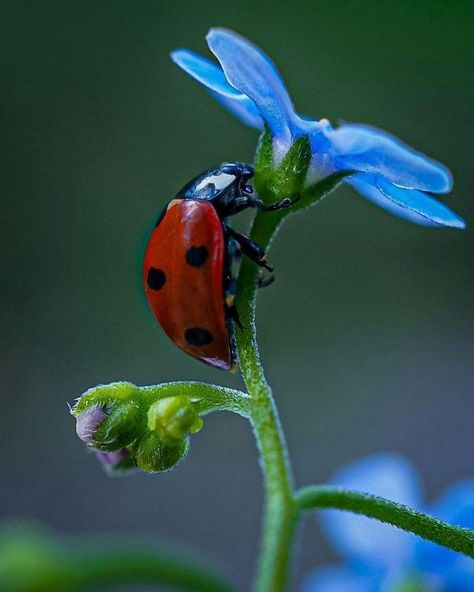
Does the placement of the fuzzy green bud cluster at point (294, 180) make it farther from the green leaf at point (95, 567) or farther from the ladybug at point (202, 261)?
the green leaf at point (95, 567)

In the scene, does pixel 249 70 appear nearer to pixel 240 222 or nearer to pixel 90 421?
pixel 90 421

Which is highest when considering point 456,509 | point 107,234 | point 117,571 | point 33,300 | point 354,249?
point 354,249

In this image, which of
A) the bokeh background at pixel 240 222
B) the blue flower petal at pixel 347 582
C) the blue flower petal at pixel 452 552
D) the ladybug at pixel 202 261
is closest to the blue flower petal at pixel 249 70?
the ladybug at pixel 202 261

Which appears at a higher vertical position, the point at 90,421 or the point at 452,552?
the point at 452,552

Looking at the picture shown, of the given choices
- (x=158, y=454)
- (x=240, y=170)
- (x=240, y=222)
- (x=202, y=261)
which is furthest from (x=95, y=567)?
(x=240, y=222)

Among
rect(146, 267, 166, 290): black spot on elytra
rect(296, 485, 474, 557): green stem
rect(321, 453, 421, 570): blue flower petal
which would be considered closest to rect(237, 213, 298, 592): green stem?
rect(296, 485, 474, 557): green stem

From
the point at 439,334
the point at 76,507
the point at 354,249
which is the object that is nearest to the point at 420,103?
the point at 354,249

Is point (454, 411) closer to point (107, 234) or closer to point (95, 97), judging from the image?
point (107, 234)

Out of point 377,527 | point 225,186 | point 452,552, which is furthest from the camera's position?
point 377,527
